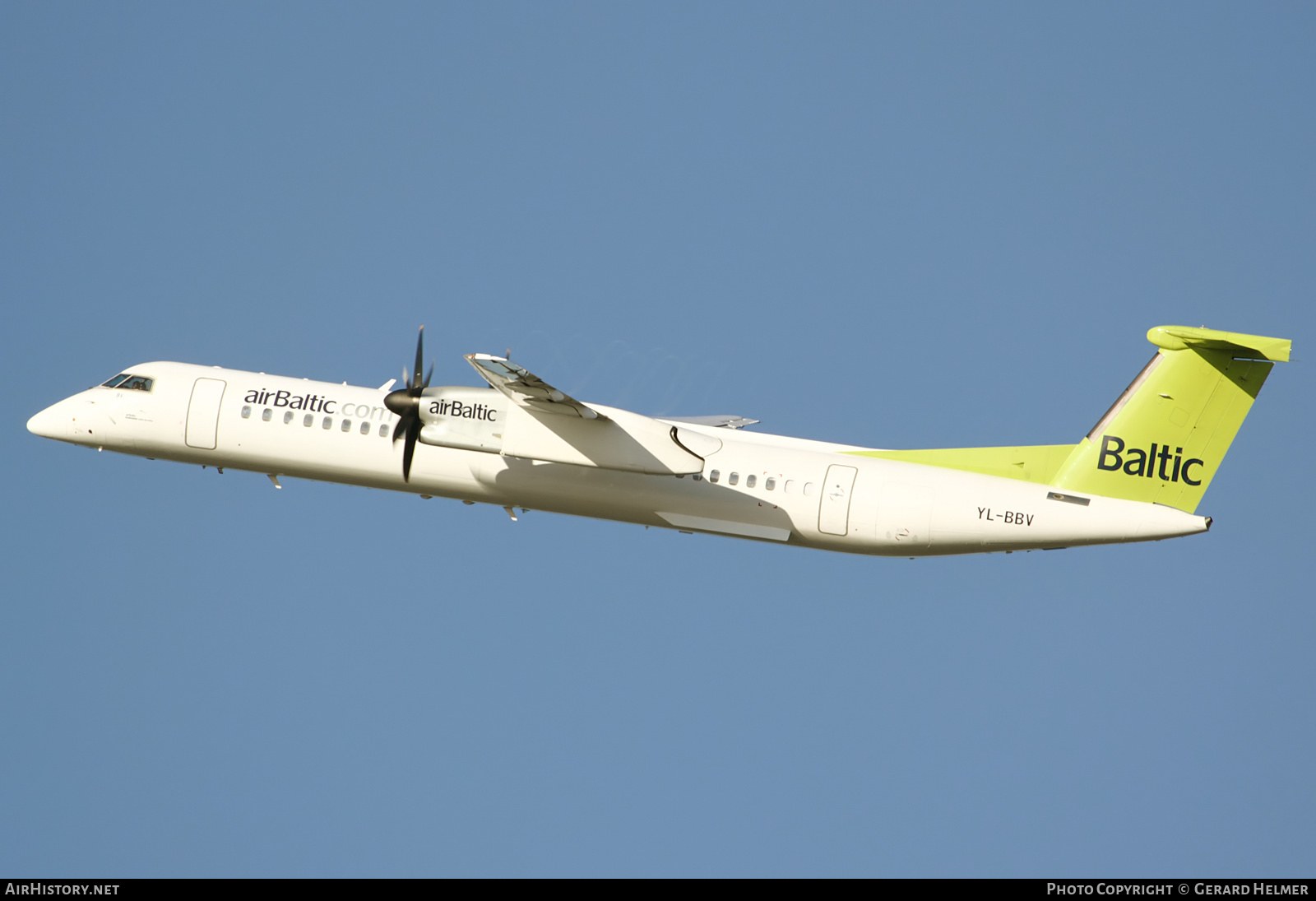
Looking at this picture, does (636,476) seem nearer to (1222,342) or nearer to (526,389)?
(526,389)

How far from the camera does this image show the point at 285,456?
27516mm

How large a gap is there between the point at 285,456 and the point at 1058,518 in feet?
48.2

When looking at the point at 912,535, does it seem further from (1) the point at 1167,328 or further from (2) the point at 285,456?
(2) the point at 285,456

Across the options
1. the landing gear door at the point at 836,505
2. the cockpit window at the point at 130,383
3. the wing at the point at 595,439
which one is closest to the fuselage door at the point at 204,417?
the cockpit window at the point at 130,383

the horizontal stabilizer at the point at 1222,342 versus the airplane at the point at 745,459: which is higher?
the horizontal stabilizer at the point at 1222,342

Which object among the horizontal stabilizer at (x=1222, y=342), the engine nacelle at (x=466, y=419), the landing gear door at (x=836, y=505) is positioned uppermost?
the horizontal stabilizer at (x=1222, y=342)

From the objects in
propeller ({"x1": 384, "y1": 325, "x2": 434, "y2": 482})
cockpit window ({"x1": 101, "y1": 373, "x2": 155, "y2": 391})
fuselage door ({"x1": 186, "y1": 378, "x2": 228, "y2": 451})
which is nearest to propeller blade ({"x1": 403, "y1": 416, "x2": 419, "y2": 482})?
propeller ({"x1": 384, "y1": 325, "x2": 434, "y2": 482})

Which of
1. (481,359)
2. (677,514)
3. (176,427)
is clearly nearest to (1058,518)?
(677,514)

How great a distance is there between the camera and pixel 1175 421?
24.8 m

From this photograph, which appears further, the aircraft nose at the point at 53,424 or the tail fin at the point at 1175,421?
the aircraft nose at the point at 53,424

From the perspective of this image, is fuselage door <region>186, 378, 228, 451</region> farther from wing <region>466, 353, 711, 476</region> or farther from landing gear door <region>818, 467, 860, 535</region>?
landing gear door <region>818, 467, 860, 535</region>

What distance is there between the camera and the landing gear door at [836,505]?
1010 inches

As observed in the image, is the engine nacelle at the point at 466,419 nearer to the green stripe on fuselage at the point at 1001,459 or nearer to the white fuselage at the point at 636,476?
the white fuselage at the point at 636,476

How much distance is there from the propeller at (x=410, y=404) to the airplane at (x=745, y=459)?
42mm
